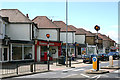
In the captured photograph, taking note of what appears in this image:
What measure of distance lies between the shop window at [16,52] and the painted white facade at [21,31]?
265 cm

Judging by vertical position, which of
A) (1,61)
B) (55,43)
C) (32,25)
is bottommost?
(1,61)

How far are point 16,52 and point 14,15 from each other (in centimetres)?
711

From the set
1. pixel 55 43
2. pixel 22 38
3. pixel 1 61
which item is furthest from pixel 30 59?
pixel 55 43

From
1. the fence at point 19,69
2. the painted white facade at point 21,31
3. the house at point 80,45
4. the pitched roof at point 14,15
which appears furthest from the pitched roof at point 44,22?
the fence at point 19,69

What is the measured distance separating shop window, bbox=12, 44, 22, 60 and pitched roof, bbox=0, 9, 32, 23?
15.4ft

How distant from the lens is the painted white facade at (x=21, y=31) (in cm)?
3658

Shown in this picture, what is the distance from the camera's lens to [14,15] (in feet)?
124

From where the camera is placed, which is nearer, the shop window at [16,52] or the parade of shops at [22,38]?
the parade of shops at [22,38]

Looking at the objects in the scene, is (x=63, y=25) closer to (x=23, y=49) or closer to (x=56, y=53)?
(x=56, y=53)

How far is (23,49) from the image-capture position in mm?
35438

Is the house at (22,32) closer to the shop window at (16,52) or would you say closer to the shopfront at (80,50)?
the shop window at (16,52)

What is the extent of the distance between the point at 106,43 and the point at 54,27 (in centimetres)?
5348

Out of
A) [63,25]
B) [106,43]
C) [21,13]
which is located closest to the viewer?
[21,13]

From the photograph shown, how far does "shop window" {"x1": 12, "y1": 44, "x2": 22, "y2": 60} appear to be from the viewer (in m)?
33.7
